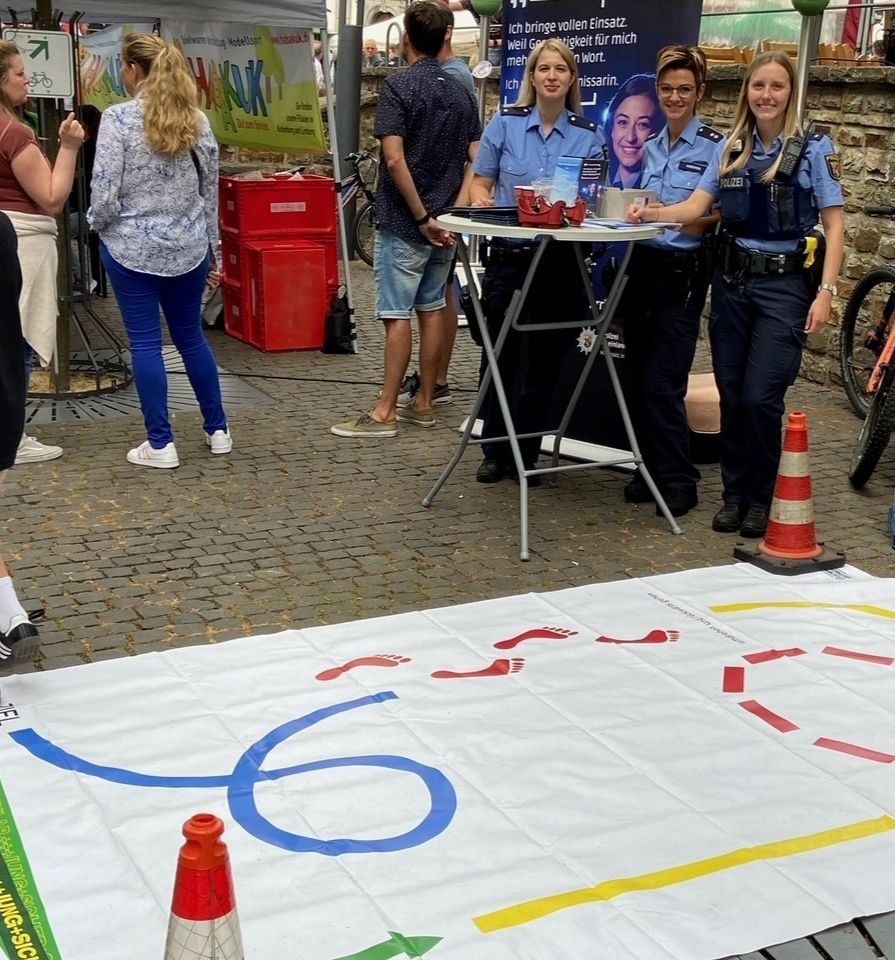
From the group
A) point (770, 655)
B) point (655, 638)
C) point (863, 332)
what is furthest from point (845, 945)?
point (863, 332)

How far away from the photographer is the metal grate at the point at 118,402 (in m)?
7.54

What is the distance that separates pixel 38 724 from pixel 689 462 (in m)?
3.27

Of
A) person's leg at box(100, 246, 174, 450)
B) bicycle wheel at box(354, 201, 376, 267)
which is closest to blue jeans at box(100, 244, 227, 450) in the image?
person's leg at box(100, 246, 174, 450)

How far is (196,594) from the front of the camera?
5.16 metres

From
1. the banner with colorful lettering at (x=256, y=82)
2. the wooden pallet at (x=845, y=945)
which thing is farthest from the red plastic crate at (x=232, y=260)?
the wooden pallet at (x=845, y=945)

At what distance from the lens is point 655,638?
4836 millimetres

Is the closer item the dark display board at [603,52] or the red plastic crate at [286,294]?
the dark display board at [603,52]

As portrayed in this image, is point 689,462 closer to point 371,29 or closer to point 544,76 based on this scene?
point 544,76

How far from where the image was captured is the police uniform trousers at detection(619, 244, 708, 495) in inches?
239

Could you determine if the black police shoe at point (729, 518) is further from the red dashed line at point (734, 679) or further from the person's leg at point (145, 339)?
the person's leg at point (145, 339)

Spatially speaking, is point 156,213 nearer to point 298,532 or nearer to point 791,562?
point 298,532

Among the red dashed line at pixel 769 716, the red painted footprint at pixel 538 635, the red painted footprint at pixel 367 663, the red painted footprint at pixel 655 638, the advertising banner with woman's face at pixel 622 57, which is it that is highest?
the advertising banner with woman's face at pixel 622 57

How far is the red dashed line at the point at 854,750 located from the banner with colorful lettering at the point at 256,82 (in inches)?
253

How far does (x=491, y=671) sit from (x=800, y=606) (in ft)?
4.35
